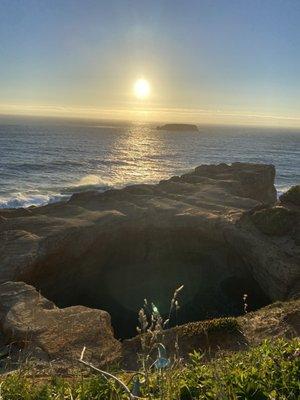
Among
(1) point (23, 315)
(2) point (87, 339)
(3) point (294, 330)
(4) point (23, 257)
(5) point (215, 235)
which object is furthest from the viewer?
(5) point (215, 235)

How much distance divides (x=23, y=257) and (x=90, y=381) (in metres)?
19.0

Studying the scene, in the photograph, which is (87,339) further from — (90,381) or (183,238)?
(183,238)

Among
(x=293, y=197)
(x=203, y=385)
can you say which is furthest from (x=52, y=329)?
(x=293, y=197)

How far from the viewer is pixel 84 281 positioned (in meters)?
29.7

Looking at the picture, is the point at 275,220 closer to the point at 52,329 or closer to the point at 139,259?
the point at 139,259

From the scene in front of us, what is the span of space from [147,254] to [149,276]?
7.11 ft

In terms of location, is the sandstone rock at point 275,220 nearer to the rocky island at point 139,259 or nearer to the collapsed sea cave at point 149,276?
the rocky island at point 139,259

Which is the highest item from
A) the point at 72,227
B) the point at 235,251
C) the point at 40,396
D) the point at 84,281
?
the point at 40,396

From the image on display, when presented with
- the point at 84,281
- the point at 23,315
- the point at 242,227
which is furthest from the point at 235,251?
the point at 23,315

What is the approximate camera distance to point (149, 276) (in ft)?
101

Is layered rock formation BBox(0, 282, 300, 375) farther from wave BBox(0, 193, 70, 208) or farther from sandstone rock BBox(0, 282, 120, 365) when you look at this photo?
wave BBox(0, 193, 70, 208)

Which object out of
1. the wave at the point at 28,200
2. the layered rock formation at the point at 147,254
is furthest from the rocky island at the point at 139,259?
the wave at the point at 28,200

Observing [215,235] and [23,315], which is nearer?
[23,315]

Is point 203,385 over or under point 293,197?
over
